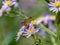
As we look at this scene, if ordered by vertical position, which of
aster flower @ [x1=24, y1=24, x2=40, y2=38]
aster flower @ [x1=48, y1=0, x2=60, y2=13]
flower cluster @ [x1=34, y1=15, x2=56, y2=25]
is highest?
aster flower @ [x1=48, y1=0, x2=60, y2=13]

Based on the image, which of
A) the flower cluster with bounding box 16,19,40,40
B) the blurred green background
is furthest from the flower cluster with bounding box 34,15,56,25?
the flower cluster with bounding box 16,19,40,40

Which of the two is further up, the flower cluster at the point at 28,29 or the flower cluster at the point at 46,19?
the flower cluster at the point at 28,29

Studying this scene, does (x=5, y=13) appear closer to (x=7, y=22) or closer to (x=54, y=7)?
(x=54, y=7)

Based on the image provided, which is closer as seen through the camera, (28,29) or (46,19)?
(28,29)

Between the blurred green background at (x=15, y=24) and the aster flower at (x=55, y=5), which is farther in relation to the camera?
the blurred green background at (x=15, y=24)

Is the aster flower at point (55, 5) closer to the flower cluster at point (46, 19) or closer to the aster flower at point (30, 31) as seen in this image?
the aster flower at point (30, 31)

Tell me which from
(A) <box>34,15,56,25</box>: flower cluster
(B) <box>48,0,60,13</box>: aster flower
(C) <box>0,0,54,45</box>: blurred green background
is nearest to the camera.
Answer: (B) <box>48,0,60,13</box>: aster flower

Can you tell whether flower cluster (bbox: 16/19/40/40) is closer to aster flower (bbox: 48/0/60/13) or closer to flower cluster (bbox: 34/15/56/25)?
aster flower (bbox: 48/0/60/13)

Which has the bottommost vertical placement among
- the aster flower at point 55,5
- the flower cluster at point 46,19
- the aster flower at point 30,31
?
the flower cluster at point 46,19

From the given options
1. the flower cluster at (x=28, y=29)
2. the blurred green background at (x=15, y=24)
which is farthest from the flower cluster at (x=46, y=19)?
the flower cluster at (x=28, y=29)

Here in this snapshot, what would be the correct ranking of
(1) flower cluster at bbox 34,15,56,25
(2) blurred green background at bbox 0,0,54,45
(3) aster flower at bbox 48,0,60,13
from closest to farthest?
(3) aster flower at bbox 48,0,60,13 → (2) blurred green background at bbox 0,0,54,45 → (1) flower cluster at bbox 34,15,56,25

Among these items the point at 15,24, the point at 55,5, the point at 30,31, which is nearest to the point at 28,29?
the point at 30,31

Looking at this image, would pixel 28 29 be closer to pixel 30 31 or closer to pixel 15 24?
pixel 30 31
